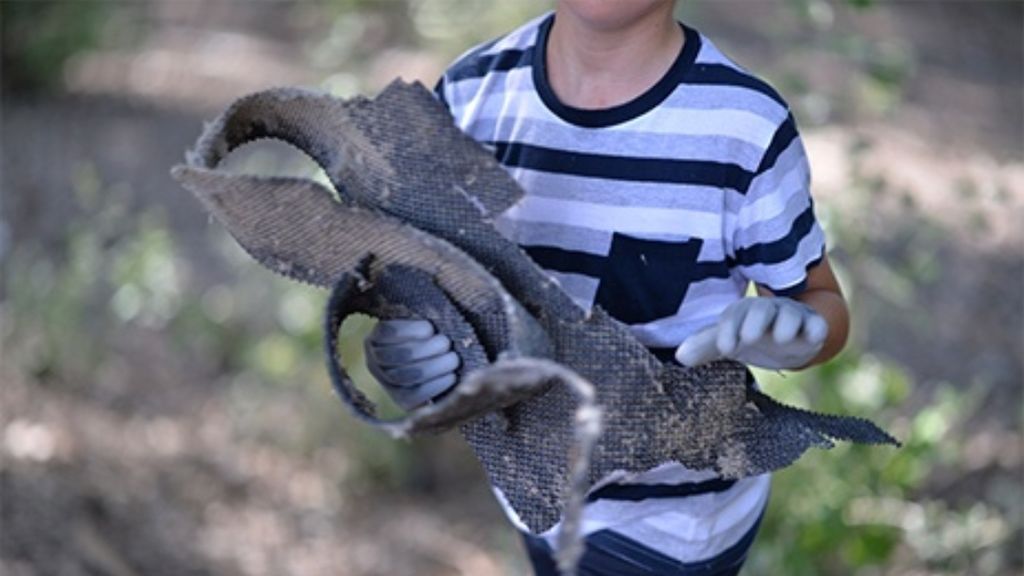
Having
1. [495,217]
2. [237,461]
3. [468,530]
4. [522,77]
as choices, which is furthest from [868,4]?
[237,461]

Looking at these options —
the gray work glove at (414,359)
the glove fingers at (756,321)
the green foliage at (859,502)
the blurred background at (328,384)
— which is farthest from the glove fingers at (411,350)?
the green foliage at (859,502)

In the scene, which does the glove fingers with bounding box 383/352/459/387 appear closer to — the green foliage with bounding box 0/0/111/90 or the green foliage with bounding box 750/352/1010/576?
the green foliage with bounding box 750/352/1010/576

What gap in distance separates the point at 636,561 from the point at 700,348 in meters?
0.37

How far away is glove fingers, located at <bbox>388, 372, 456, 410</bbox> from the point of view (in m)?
1.41

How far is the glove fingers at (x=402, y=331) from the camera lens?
4.64ft

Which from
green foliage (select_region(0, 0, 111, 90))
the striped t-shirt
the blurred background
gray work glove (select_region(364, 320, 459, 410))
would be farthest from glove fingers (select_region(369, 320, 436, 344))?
green foliage (select_region(0, 0, 111, 90))

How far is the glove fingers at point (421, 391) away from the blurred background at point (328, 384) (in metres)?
0.98

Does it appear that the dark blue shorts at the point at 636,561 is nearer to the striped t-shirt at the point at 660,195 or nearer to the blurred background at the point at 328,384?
the striped t-shirt at the point at 660,195

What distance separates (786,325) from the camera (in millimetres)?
1304

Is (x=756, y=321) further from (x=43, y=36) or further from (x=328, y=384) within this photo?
(x=43, y=36)

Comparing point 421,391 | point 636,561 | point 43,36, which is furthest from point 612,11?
point 43,36

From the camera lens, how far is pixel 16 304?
3.32m

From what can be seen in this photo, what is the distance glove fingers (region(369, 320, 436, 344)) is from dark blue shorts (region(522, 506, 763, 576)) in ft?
1.13

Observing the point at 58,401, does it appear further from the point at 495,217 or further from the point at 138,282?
the point at 495,217
